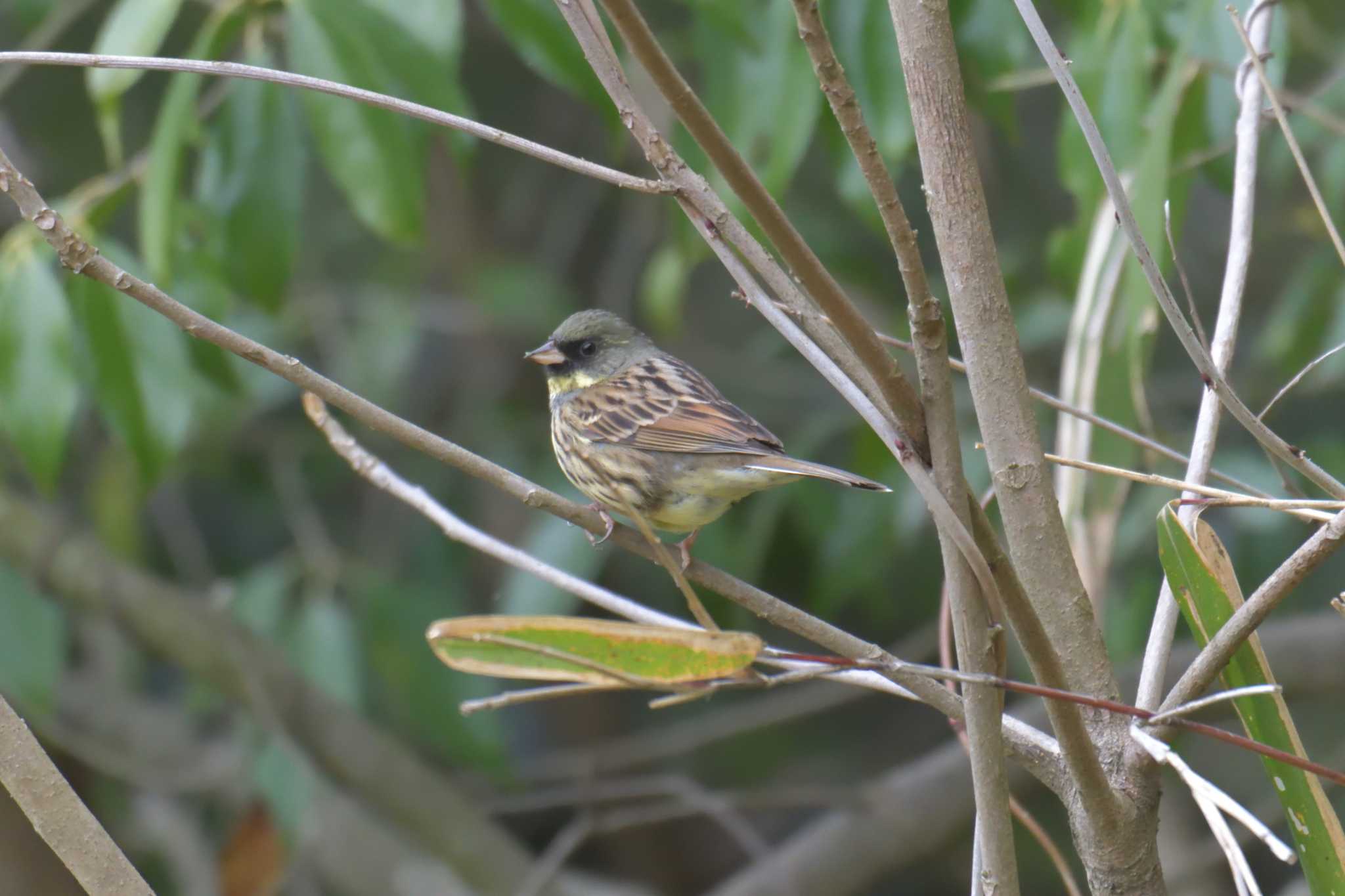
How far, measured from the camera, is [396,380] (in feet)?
17.4

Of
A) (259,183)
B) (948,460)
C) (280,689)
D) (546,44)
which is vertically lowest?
(280,689)

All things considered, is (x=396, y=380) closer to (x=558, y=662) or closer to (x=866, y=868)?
(x=866, y=868)

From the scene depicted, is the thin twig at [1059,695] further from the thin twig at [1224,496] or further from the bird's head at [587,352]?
the bird's head at [587,352]

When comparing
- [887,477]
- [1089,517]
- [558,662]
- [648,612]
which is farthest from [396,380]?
[558,662]

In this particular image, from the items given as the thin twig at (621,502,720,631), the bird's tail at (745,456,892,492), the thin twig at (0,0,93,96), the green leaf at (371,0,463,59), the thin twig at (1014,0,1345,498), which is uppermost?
the thin twig at (0,0,93,96)

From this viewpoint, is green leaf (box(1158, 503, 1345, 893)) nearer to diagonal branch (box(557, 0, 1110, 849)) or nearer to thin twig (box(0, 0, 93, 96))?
diagonal branch (box(557, 0, 1110, 849))

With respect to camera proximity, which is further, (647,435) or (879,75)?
(647,435)

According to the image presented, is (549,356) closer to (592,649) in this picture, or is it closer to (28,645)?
(28,645)

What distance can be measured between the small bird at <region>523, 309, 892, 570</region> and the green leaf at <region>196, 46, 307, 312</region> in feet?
2.05

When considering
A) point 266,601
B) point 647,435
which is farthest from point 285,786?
point 647,435

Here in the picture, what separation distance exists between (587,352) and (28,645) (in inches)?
64.8

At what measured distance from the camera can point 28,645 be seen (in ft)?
11.7

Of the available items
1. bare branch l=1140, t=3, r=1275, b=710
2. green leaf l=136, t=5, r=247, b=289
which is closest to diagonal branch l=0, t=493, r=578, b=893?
green leaf l=136, t=5, r=247, b=289

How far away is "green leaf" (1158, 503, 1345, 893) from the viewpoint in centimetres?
134
